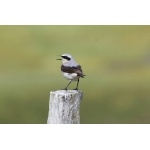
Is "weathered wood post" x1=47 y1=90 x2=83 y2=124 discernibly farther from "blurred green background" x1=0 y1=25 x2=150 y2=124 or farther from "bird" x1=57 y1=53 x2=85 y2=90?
"blurred green background" x1=0 y1=25 x2=150 y2=124

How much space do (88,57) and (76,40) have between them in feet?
0.97

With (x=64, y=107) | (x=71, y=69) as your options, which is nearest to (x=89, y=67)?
(x=71, y=69)

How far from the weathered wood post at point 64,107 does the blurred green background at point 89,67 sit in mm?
1572

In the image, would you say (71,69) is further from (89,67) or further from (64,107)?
(89,67)

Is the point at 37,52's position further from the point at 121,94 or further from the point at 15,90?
the point at 121,94

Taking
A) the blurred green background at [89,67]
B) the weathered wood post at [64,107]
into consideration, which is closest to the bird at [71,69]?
the weathered wood post at [64,107]

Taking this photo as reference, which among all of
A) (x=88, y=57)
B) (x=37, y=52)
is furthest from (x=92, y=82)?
(x=37, y=52)

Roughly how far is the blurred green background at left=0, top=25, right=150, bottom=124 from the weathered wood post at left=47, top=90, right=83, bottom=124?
61.9 inches

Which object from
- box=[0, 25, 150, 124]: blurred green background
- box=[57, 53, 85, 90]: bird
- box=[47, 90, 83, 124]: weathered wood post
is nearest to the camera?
box=[47, 90, 83, 124]: weathered wood post

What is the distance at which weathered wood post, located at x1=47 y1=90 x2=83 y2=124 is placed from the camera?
5715 mm

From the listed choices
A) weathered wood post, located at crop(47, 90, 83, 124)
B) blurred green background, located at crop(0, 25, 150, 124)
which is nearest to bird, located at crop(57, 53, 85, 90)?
weathered wood post, located at crop(47, 90, 83, 124)

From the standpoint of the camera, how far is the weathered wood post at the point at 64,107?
5.71 m

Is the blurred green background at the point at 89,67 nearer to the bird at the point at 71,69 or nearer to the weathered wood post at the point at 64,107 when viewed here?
the bird at the point at 71,69

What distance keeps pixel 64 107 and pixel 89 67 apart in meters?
1.76
